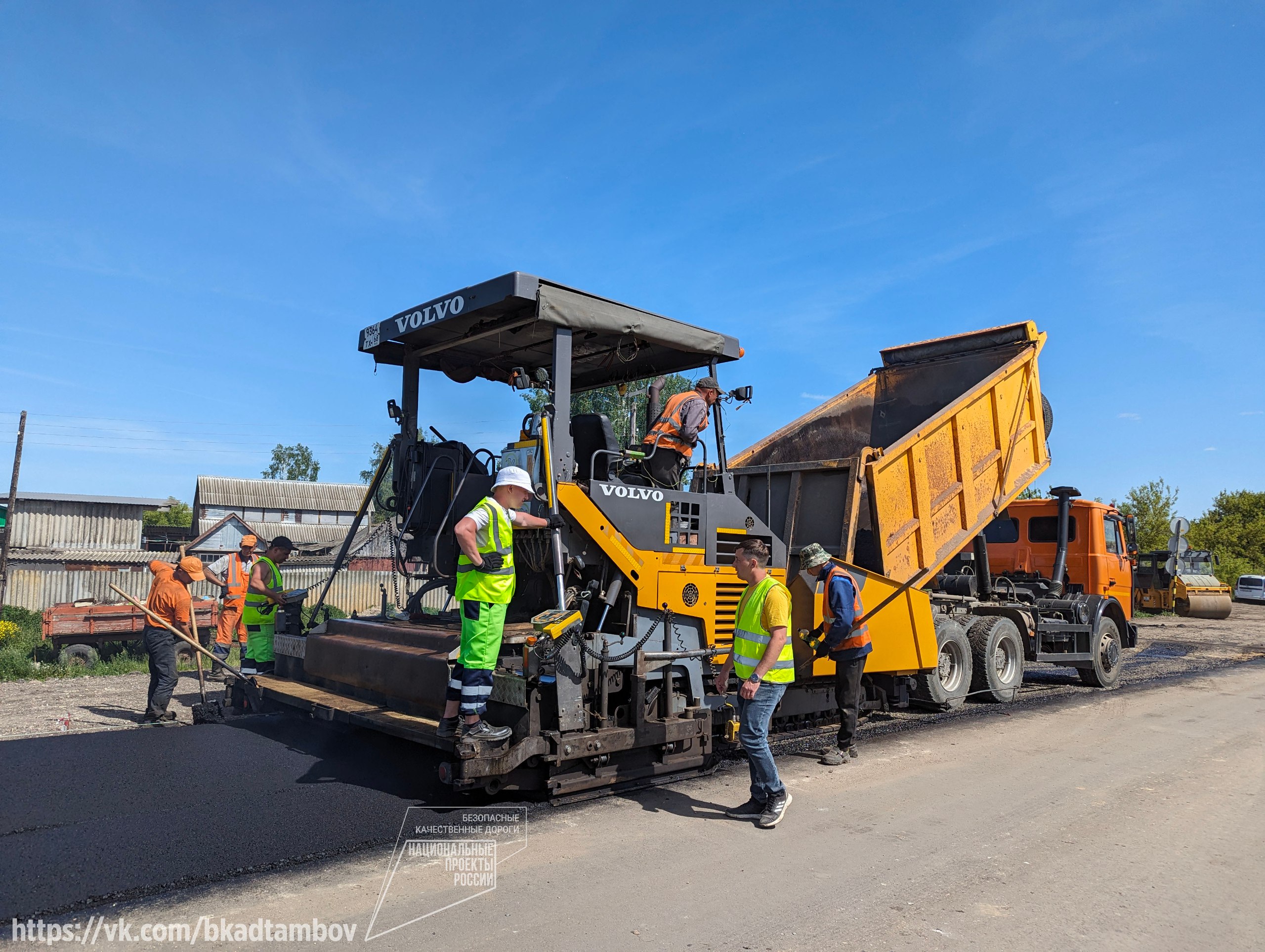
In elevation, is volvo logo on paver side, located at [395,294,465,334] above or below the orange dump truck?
above

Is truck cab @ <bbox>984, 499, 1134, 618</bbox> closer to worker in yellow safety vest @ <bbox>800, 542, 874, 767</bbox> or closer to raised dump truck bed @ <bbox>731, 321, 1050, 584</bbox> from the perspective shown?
raised dump truck bed @ <bbox>731, 321, 1050, 584</bbox>

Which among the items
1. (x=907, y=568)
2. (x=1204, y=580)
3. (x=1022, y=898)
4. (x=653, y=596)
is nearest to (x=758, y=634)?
(x=653, y=596)

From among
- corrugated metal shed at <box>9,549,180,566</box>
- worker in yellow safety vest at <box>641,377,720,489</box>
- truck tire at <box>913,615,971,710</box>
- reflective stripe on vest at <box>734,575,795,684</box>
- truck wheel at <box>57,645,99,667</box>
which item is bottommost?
truck wheel at <box>57,645,99,667</box>

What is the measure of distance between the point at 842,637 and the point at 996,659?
3730 millimetres

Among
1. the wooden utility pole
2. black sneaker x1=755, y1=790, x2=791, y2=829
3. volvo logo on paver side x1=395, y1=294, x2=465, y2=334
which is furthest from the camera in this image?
the wooden utility pole

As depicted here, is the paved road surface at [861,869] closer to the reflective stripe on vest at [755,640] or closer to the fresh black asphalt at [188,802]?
the fresh black asphalt at [188,802]

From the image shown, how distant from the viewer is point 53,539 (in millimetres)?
25734

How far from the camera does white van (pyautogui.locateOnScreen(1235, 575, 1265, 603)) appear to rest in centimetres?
3100

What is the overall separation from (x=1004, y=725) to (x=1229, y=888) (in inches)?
154

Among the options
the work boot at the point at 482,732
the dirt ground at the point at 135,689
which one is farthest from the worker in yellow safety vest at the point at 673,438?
the dirt ground at the point at 135,689

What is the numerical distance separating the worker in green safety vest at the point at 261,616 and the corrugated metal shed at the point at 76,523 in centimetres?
2329

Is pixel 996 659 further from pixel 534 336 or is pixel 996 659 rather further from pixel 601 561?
pixel 534 336

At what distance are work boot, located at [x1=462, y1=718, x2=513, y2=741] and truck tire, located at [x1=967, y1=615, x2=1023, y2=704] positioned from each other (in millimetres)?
5913

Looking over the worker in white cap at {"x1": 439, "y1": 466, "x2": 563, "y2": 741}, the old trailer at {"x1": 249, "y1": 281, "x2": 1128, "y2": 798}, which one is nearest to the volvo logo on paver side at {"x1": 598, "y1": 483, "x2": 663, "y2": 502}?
the old trailer at {"x1": 249, "y1": 281, "x2": 1128, "y2": 798}
